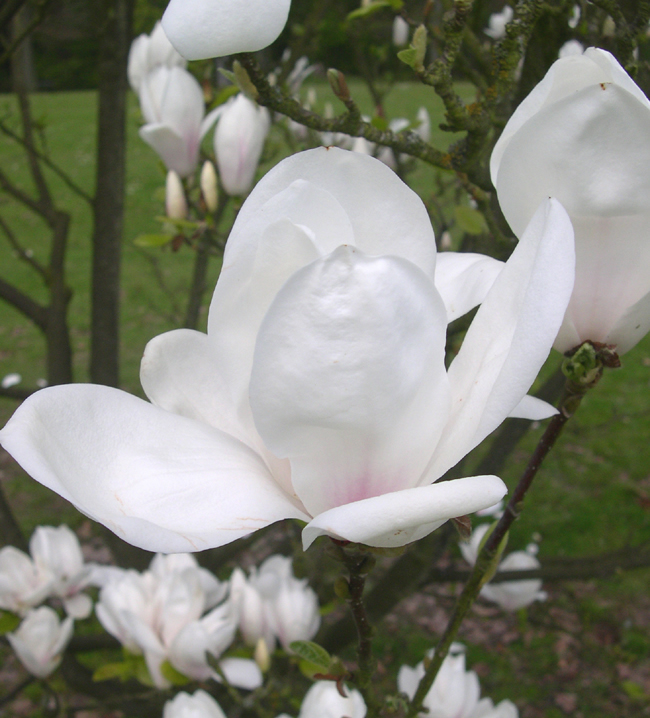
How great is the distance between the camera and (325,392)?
1.23ft

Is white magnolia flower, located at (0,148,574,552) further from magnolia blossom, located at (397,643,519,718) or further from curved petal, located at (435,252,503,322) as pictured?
magnolia blossom, located at (397,643,519,718)

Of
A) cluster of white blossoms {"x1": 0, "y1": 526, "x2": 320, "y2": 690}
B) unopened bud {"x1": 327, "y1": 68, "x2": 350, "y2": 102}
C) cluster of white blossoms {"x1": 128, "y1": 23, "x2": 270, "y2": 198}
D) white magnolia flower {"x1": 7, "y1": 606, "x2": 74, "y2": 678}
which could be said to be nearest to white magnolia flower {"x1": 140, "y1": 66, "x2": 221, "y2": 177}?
cluster of white blossoms {"x1": 128, "y1": 23, "x2": 270, "y2": 198}

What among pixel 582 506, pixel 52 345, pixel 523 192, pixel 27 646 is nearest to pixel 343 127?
pixel 523 192

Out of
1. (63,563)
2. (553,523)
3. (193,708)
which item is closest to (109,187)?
(63,563)

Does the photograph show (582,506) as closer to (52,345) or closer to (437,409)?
(52,345)

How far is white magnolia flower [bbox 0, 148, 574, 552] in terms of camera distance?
0.35m

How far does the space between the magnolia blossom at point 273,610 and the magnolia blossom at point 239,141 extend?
0.77 m

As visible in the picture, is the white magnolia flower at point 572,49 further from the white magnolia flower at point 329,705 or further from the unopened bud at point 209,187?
the white magnolia flower at point 329,705

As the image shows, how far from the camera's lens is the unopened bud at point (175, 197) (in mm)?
1463

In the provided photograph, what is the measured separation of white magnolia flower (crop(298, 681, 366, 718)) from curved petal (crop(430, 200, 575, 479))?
0.47 meters

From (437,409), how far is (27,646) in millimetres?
1254

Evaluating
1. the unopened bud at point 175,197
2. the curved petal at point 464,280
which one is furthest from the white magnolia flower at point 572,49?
the unopened bud at point 175,197

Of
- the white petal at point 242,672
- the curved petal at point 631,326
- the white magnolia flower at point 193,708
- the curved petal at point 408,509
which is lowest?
the white petal at point 242,672

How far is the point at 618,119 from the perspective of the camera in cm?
39
